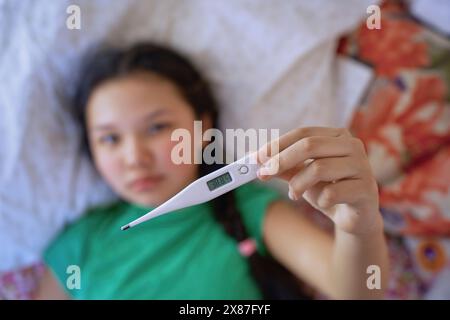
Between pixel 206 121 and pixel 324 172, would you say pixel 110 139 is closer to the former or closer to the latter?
pixel 206 121

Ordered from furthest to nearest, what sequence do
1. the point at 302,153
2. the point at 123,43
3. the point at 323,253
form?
the point at 123,43 < the point at 323,253 < the point at 302,153

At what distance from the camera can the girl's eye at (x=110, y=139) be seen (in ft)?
2.12

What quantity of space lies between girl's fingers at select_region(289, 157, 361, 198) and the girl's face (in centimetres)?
15

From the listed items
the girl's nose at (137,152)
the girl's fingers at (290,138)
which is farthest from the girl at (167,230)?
the girl's fingers at (290,138)

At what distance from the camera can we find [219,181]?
45cm

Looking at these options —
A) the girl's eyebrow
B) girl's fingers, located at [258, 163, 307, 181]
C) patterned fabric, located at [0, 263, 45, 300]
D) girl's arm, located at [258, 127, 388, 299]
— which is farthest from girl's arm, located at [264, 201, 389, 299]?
patterned fabric, located at [0, 263, 45, 300]

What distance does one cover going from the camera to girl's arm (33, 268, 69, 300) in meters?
0.61

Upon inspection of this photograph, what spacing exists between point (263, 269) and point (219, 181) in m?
0.28

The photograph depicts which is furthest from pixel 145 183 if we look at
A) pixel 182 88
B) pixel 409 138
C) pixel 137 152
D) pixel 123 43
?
pixel 409 138

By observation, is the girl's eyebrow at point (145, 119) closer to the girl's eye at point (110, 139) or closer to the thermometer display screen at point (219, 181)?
the girl's eye at point (110, 139)

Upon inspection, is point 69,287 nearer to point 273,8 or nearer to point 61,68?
point 61,68

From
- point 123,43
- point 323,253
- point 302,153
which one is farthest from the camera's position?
point 123,43

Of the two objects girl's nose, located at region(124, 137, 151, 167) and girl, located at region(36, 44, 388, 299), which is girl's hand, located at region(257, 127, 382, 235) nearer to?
girl, located at region(36, 44, 388, 299)

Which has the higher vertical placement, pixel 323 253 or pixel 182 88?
pixel 182 88
